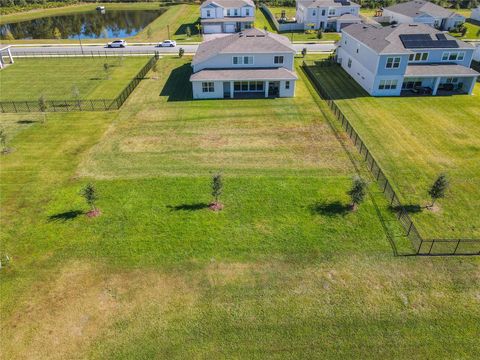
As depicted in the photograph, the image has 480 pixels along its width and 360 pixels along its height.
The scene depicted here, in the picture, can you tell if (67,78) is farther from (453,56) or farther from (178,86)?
(453,56)

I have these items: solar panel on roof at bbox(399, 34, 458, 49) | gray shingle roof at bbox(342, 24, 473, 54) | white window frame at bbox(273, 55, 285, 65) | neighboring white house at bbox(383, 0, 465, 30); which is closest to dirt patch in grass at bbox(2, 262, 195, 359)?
white window frame at bbox(273, 55, 285, 65)

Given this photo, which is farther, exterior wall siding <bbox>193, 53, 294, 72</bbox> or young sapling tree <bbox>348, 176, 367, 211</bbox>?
exterior wall siding <bbox>193, 53, 294, 72</bbox>

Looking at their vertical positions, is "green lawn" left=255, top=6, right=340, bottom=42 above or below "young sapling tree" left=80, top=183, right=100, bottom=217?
above

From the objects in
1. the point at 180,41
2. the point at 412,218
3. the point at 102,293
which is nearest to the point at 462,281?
the point at 412,218

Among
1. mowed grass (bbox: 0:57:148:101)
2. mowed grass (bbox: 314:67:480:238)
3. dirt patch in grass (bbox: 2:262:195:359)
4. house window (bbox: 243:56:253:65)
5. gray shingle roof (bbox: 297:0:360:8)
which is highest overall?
gray shingle roof (bbox: 297:0:360:8)

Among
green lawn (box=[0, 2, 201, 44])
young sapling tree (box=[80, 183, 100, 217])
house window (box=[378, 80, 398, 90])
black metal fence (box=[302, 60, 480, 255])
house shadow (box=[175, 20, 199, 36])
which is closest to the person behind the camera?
black metal fence (box=[302, 60, 480, 255])

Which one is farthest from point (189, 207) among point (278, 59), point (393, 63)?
point (393, 63)

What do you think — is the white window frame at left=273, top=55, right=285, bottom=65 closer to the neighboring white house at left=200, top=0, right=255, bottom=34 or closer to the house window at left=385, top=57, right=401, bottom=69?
the house window at left=385, top=57, right=401, bottom=69
